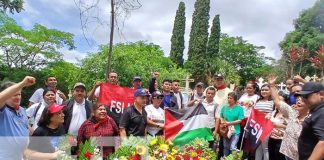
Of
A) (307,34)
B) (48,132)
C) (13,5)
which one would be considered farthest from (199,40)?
(48,132)

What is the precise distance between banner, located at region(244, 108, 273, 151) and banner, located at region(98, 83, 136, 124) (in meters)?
2.12

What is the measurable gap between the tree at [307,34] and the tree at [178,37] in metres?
13.0

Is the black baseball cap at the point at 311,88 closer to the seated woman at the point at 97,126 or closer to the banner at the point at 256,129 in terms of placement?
the banner at the point at 256,129

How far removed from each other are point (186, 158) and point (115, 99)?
3.26m

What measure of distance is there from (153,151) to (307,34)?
39.1m

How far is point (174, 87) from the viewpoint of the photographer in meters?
7.83

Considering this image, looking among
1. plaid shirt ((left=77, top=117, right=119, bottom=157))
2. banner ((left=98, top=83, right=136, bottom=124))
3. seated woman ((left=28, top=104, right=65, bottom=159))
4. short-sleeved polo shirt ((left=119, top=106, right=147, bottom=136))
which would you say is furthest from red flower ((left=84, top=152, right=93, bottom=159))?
banner ((left=98, top=83, right=136, bottom=124))

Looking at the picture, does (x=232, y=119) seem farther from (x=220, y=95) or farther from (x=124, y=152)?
(x=124, y=152)

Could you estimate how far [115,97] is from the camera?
7.09m

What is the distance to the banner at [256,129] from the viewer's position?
613cm

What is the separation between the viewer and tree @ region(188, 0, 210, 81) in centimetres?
4600

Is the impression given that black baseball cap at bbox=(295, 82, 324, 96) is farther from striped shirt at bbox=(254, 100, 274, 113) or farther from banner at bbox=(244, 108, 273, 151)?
striped shirt at bbox=(254, 100, 274, 113)

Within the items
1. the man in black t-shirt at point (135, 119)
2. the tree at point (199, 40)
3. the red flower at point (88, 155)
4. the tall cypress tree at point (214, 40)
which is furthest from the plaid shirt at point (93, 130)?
the tall cypress tree at point (214, 40)

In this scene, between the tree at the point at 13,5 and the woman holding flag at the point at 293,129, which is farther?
the tree at the point at 13,5
